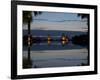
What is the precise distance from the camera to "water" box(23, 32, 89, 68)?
2299mm

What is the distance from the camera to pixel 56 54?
2.38 m

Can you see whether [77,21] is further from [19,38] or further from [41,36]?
[19,38]

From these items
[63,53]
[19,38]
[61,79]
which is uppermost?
[19,38]

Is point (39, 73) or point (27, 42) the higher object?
point (27, 42)

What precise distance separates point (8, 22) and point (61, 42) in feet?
1.95

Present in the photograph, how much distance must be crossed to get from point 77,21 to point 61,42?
30cm

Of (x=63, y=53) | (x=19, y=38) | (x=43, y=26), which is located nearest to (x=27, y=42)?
(x=19, y=38)

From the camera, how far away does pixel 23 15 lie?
226 cm

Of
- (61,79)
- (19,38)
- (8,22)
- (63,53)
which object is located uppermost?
(8,22)

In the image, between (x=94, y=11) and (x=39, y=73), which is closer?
(x=39, y=73)

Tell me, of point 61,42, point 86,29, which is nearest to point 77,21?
point 86,29

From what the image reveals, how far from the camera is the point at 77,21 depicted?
2457mm

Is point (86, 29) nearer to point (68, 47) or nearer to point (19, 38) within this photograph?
point (68, 47)

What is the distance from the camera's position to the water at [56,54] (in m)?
2.30
